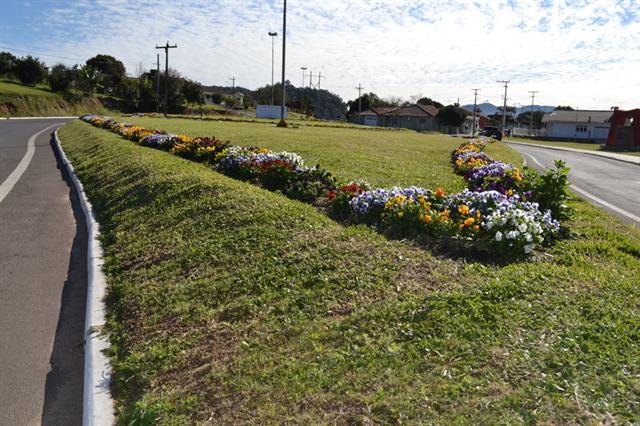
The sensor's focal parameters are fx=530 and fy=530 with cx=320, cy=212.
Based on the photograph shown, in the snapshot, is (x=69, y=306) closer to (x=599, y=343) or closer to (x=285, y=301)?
(x=285, y=301)

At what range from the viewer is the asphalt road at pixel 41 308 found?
A: 351 cm

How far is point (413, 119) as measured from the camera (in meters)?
88.4

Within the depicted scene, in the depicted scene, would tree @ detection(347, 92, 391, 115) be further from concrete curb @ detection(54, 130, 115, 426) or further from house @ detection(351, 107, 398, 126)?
concrete curb @ detection(54, 130, 115, 426)

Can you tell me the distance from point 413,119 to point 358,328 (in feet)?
288

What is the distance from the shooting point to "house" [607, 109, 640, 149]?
43312 mm

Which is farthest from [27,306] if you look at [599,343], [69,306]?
[599,343]

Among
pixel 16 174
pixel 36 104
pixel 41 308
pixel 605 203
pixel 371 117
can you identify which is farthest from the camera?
pixel 371 117

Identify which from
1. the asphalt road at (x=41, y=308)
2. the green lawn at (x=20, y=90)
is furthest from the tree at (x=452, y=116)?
the asphalt road at (x=41, y=308)

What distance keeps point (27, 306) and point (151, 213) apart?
2486 millimetres

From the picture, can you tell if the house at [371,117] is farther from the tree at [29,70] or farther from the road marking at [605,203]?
the road marking at [605,203]

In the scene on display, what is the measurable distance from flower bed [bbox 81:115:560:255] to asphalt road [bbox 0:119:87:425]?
296 centimetres

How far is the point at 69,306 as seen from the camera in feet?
16.5

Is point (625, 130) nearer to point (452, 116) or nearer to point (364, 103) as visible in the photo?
point (452, 116)

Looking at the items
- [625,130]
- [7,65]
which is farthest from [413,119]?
[7,65]
